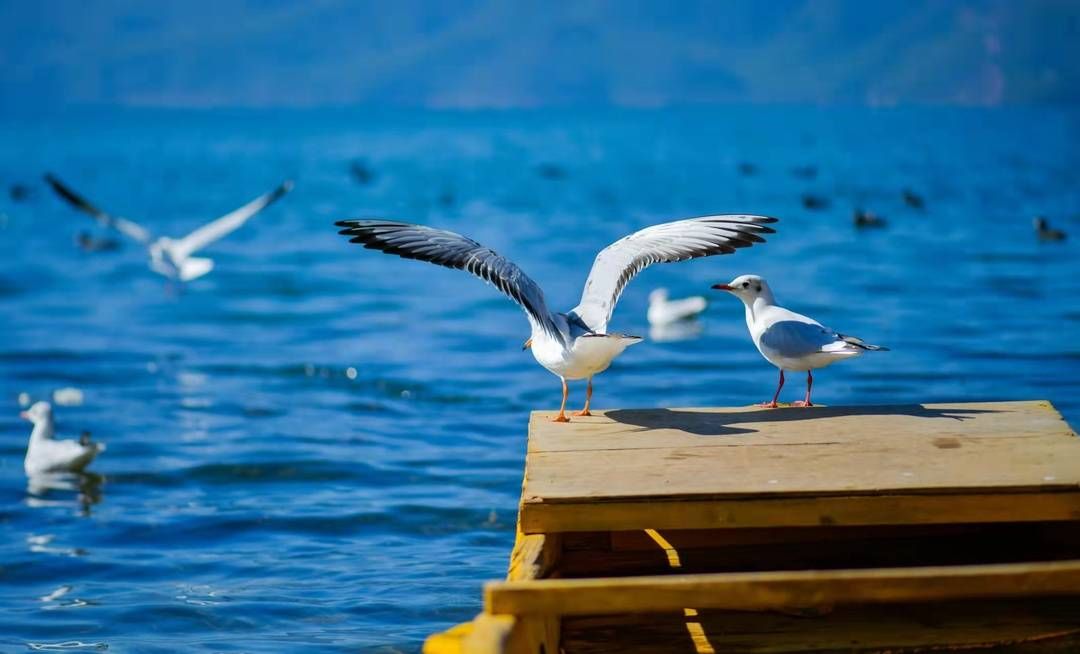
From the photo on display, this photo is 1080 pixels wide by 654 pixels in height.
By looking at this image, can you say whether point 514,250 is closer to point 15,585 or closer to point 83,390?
point 83,390

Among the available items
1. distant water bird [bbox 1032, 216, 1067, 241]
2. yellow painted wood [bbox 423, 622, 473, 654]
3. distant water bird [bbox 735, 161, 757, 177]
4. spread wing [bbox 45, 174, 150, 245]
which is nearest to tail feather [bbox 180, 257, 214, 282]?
spread wing [bbox 45, 174, 150, 245]

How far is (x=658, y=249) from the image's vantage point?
662 centimetres

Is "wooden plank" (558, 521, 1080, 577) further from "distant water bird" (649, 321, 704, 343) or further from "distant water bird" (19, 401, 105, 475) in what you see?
"distant water bird" (649, 321, 704, 343)

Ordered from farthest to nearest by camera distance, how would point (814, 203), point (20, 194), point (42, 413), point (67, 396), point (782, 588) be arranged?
point (20, 194) → point (814, 203) → point (67, 396) → point (42, 413) → point (782, 588)

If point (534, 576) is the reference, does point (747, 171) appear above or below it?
above

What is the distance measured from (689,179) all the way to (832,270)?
86.7 feet

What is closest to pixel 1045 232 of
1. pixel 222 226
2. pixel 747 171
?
pixel 222 226

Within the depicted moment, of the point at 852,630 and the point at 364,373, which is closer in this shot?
the point at 852,630

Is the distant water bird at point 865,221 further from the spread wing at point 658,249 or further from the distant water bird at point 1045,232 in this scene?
the spread wing at point 658,249

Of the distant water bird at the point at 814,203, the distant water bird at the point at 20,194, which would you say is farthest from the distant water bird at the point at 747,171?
the distant water bird at the point at 20,194

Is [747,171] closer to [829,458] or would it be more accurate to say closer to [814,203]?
[814,203]

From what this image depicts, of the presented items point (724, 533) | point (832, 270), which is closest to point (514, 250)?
point (832, 270)

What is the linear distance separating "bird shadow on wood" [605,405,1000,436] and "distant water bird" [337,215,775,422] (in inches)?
11.0

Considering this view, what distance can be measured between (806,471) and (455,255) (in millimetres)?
1842
